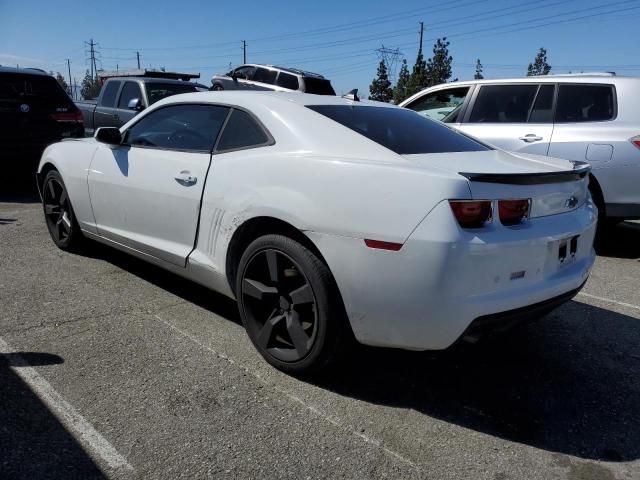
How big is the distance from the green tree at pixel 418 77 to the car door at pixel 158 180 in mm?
39465

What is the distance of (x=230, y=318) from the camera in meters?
3.82

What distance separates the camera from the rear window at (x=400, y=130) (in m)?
3.07

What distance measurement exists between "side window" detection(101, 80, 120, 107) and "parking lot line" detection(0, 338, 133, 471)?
792 centimetres

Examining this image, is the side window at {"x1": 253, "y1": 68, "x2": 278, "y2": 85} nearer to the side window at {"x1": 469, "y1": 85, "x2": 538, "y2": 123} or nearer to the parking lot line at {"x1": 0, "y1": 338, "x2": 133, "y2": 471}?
the side window at {"x1": 469, "y1": 85, "x2": 538, "y2": 123}

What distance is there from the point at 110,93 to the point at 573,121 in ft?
26.2

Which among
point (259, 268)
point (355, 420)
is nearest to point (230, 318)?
point (259, 268)

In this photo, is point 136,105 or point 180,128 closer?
point 180,128

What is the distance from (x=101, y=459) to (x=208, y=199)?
1571 millimetres

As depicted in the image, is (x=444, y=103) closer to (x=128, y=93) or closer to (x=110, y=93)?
(x=128, y=93)

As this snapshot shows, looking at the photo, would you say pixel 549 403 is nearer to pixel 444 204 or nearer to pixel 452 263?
pixel 452 263

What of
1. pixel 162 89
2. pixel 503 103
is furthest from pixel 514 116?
pixel 162 89

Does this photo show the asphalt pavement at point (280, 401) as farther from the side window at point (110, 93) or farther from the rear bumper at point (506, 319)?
the side window at point (110, 93)

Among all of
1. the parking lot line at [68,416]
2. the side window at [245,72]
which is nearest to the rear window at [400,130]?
the parking lot line at [68,416]

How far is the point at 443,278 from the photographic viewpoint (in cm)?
239
